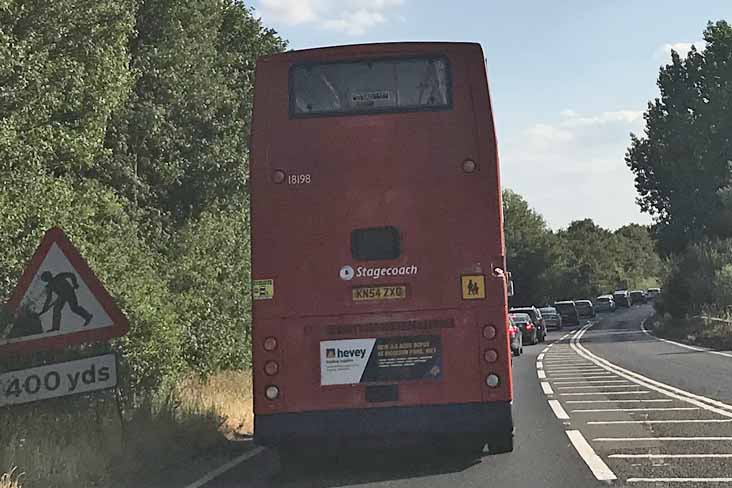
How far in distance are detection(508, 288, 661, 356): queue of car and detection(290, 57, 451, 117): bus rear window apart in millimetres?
2576

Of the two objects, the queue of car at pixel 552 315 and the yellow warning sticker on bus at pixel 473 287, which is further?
the queue of car at pixel 552 315

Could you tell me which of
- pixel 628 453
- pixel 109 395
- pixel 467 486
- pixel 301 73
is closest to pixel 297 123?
pixel 301 73

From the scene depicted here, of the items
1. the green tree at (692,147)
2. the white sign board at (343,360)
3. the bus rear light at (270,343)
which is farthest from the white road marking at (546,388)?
the green tree at (692,147)

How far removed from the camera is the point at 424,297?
980cm

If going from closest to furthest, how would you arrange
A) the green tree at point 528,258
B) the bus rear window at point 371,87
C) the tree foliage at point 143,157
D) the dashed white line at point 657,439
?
the bus rear window at point 371,87
the dashed white line at point 657,439
the tree foliage at point 143,157
the green tree at point 528,258

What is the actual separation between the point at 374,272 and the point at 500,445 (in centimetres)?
252

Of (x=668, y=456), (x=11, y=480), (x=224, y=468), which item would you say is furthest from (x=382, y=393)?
(x=11, y=480)

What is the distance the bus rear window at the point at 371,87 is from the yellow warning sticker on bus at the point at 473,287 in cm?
175

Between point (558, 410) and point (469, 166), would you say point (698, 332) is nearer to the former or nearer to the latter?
point (558, 410)

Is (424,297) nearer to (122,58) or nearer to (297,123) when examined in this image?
(297,123)

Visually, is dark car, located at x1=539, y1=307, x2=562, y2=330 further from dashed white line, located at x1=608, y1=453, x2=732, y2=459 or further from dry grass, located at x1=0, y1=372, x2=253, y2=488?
dashed white line, located at x1=608, y1=453, x2=732, y2=459

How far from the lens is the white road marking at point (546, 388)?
18953mm

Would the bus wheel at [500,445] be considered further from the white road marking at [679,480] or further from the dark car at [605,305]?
the dark car at [605,305]

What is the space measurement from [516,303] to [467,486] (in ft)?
293
